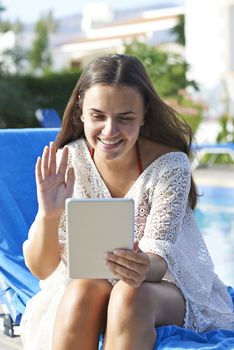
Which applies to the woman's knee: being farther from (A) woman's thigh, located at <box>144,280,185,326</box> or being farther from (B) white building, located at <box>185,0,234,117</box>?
(B) white building, located at <box>185,0,234,117</box>

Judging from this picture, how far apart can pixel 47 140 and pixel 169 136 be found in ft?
4.46

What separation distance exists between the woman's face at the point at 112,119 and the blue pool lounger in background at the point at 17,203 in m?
1.04

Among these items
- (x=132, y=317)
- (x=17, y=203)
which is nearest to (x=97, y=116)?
(x=132, y=317)

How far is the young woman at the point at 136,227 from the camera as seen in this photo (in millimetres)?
2645

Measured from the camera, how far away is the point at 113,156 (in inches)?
118

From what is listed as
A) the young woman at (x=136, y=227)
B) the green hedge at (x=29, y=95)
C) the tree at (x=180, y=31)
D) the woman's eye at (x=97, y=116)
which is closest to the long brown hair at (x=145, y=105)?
the young woman at (x=136, y=227)

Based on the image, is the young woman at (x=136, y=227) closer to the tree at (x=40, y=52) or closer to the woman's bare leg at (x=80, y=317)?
the woman's bare leg at (x=80, y=317)

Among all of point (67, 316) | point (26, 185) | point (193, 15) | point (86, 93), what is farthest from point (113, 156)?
point (193, 15)

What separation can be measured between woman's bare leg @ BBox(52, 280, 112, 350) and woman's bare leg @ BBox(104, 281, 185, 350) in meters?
0.07

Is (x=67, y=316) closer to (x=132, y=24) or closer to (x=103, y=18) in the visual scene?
(x=132, y=24)

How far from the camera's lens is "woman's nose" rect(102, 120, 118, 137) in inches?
114

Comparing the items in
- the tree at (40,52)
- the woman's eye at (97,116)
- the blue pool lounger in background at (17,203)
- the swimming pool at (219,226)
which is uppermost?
the woman's eye at (97,116)

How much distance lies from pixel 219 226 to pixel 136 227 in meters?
4.96

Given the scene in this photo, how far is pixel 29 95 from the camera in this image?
67.7ft
